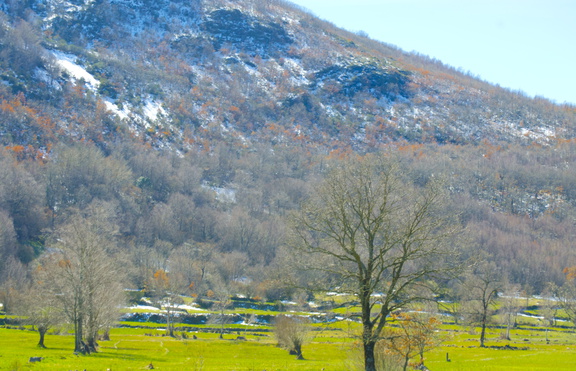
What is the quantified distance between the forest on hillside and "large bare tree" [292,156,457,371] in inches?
1871

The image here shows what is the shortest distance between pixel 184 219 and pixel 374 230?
127919 millimetres

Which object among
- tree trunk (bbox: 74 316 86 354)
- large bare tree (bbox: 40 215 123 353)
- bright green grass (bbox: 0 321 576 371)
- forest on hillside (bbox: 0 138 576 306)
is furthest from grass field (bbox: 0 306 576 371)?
forest on hillside (bbox: 0 138 576 306)

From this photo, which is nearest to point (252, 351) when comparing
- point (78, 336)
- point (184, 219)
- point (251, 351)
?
point (251, 351)

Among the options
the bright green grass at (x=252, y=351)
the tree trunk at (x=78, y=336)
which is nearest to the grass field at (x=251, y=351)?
the bright green grass at (x=252, y=351)

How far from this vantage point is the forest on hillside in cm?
9906

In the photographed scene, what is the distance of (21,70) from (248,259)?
132 m

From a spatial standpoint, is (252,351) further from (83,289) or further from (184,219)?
(184,219)

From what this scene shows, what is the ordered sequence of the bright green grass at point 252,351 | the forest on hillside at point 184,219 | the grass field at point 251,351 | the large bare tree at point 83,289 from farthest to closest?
the forest on hillside at point 184,219 < the bright green grass at point 252,351 < the large bare tree at point 83,289 < the grass field at point 251,351

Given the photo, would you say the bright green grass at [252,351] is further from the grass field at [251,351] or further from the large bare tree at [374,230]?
the large bare tree at [374,230]

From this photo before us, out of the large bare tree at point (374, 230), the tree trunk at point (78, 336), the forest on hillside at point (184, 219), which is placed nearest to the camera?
the large bare tree at point (374, 230)

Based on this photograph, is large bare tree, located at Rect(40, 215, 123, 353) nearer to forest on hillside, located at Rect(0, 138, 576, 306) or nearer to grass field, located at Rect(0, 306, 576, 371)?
grass field, located at Rect(0, 306, 576, 371)

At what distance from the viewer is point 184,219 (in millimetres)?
143250

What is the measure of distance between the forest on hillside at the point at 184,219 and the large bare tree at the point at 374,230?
4753 cm

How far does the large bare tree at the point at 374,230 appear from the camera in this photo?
20.1 metres
